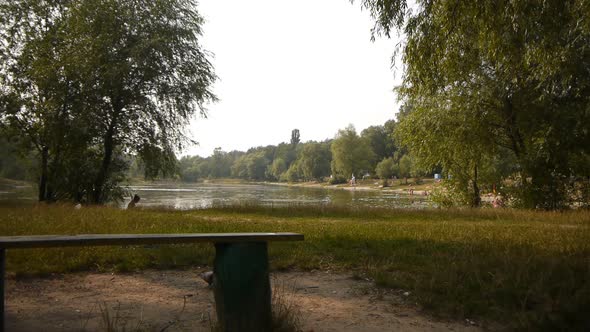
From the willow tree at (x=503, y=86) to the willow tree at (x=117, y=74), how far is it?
9571mm

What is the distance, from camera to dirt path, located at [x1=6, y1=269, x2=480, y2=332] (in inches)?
130

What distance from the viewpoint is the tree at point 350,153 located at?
76.8 m

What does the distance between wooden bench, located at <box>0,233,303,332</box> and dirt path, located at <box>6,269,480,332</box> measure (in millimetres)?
457

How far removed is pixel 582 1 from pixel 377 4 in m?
3.22

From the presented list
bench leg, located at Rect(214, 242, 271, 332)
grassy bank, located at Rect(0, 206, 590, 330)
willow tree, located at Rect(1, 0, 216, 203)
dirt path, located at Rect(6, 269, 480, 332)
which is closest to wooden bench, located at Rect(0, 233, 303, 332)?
bench leg, located at Rect(214, 242, 271, 332)

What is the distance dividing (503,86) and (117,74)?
1503 cm

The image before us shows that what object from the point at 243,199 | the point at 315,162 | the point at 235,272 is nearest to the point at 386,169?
the point at 315,162

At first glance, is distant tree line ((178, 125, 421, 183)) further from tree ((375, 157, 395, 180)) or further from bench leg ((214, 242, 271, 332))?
bench leg ((214, 242, 271, 332))

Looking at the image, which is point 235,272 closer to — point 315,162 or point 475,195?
point 475,195

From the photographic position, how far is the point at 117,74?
15.4 meters

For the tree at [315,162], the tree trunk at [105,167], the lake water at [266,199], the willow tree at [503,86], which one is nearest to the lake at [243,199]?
the lake water at [266,199]

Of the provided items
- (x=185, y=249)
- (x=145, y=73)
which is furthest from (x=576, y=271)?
(x=145, y=73)

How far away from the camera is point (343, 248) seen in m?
6.25

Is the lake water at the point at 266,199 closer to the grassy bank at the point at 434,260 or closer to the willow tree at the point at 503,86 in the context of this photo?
the willow tree at the point at 503,86
